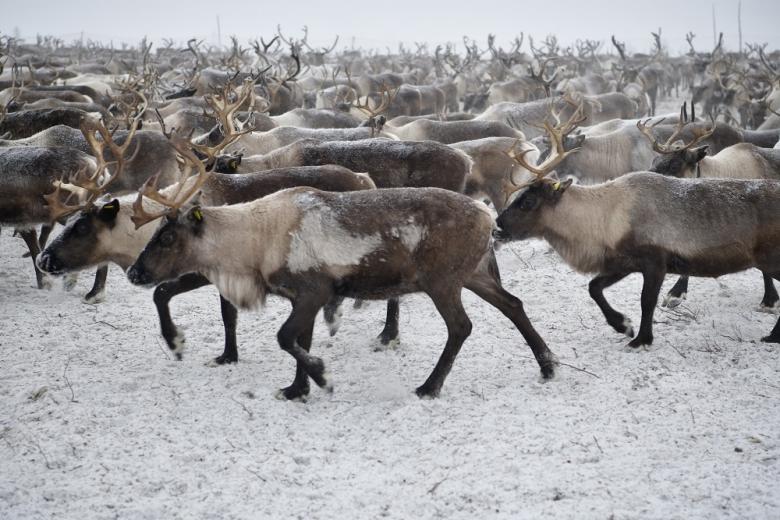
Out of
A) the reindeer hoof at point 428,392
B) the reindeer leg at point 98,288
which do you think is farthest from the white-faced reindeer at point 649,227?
the reindeer leg at point 98,288

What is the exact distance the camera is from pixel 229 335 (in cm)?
443

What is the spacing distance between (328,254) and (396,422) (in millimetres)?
930

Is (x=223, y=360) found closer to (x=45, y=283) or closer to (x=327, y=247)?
(x=327, y=247)

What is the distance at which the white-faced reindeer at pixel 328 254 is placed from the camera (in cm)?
385

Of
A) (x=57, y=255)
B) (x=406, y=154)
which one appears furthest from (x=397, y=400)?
(x=406, y=154)

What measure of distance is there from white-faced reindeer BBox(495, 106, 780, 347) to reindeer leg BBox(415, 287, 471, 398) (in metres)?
1.04

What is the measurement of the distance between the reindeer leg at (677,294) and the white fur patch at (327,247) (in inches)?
98.4

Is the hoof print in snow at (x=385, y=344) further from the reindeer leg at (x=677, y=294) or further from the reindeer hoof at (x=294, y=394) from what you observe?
the reindeer leg at (x=677, y=294)

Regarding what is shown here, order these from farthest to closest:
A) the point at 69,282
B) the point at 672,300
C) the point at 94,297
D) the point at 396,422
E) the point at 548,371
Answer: the point at 69,282, the point at 94,297, the point at 672,300, the point at 548,371, the point at 396,422

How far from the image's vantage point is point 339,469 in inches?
129

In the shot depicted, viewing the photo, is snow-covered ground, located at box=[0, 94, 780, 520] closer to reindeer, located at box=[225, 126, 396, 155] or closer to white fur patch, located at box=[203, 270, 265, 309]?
white fur patch, located at box=[203, 270, 265, 309]

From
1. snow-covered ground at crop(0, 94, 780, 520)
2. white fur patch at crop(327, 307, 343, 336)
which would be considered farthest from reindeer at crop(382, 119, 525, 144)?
white fur patch at crop(327, 307, 343, 336)

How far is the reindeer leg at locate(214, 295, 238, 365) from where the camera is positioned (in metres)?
4.43

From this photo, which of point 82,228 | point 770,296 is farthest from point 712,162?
point 82,228
